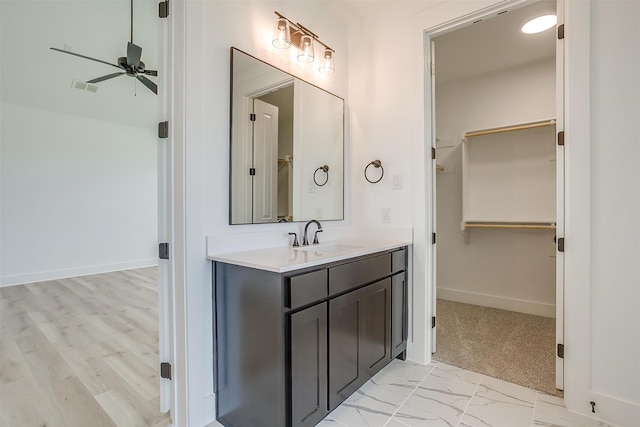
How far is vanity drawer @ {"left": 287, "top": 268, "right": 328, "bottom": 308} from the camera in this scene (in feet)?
4.43

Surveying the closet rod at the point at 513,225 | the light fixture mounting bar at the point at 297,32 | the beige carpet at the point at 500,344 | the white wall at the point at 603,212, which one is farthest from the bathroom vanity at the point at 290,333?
the closet rod at the point at 513,225

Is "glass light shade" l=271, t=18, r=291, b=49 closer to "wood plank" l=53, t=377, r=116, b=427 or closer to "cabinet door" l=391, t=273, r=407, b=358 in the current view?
"cabinet door" l=391, t=273, r=407, b=358

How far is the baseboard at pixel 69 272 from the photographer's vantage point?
4.59 m

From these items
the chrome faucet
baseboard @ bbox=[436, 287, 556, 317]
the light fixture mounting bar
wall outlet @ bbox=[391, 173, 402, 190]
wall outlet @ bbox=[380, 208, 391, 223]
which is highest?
the light fixture mounting bar

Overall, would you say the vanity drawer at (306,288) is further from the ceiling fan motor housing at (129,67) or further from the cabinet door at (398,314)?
the ceiling fan motor housing at (129,67)

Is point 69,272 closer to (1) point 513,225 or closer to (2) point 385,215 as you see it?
(2) point 385,215

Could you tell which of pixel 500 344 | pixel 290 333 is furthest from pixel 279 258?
pixel 500 344

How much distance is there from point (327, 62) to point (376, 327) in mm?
2024

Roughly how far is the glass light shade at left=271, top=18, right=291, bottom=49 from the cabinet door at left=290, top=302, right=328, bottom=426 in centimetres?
170

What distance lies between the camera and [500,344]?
254 centimetres

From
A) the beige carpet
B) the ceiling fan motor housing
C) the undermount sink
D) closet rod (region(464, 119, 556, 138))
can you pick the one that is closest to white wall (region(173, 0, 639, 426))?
the undermount sink

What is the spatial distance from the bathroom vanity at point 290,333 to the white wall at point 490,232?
90.7 inches

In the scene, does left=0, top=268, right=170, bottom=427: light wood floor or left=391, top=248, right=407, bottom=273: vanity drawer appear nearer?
left=0, top=268, right=170, bottom=427: light wood floor

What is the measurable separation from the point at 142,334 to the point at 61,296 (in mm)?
2217
